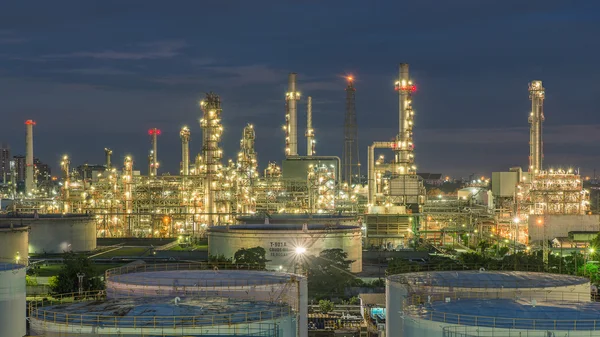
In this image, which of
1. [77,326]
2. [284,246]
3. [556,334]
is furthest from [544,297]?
[284,246]

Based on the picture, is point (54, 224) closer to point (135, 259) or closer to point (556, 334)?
point (135, 259)

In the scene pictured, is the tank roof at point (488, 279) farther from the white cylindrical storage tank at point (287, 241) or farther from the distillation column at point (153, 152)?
the distillation column at point (153, 152)

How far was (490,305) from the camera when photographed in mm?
23578

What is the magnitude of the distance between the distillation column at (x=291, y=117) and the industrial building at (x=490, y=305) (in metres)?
63.3

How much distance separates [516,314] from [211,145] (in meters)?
50.9

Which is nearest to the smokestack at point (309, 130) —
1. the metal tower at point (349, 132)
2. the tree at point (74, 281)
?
the metal tower at point (349, 132)

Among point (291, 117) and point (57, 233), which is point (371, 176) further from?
point (57, 233)

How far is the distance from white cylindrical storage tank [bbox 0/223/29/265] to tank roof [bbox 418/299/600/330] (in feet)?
110

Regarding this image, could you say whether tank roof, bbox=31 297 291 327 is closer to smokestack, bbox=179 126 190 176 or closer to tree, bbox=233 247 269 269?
tree, bbox=233 247 269 269

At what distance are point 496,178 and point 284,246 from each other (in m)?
39.0

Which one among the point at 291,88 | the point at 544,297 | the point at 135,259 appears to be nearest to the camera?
the point at 544,297

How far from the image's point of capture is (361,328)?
35.4 m

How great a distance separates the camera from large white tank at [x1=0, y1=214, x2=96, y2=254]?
63.1 metres

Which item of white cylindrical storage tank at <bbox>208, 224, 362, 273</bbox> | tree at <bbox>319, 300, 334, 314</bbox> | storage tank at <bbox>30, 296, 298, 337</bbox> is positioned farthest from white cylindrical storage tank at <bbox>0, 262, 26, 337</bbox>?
white cylindrical storage tank at <bbox>208, 224, 362, 273</bbox>
